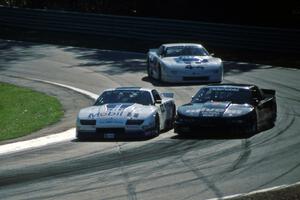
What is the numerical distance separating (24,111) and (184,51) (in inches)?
304

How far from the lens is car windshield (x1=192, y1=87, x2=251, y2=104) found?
57.4ft

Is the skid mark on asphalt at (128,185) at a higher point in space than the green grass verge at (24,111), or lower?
higher

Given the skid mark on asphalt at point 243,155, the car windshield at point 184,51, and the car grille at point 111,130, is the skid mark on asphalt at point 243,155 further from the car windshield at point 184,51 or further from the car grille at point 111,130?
the car windshield at point 184,51

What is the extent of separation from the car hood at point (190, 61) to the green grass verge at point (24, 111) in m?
4.82

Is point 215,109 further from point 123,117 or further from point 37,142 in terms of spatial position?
point 37,142

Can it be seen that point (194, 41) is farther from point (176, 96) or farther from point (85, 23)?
point (176, 96)

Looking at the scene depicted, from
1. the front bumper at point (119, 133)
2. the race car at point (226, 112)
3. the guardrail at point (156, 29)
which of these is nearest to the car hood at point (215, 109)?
the race car at point (226, 112)

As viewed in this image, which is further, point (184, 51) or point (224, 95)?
point (184, 51)

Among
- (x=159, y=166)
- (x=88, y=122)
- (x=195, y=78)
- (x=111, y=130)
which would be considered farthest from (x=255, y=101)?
(x=195, y=78)

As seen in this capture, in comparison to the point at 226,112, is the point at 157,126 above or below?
below

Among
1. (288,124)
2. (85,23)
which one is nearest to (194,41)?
(85,23)

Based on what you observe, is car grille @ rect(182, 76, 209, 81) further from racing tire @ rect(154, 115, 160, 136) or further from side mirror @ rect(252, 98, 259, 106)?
racing tire @ rect(154, 115, 160, 136)

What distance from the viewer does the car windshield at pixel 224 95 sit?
1748 cm

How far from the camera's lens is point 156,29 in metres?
37.4
